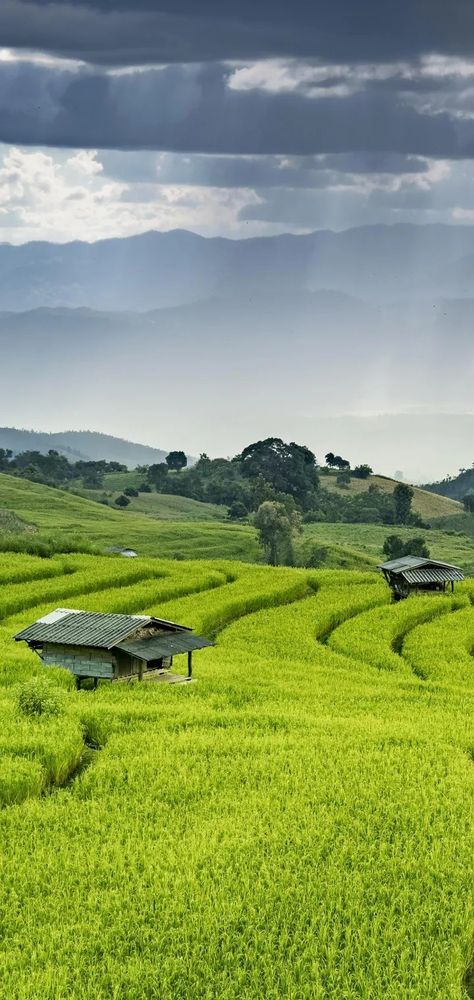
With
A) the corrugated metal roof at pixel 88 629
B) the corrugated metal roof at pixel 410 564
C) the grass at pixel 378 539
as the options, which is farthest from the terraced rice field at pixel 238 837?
the grass at pixel 378 539

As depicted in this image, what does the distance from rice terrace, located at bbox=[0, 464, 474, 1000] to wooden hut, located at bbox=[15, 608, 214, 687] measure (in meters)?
1.01

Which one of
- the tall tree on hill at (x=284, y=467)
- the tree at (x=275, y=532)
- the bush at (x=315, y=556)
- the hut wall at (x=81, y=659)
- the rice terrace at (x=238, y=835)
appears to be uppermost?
the tall tree on hill at (x=284, y=467)

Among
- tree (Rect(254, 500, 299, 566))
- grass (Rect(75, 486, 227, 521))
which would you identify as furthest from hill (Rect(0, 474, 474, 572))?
tree (Rect(254, 500, 299, 566))

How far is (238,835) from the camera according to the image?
69.6 feet

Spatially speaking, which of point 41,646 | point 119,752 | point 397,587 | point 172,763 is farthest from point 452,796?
point 397,587

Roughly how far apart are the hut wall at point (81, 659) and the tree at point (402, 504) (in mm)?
131821

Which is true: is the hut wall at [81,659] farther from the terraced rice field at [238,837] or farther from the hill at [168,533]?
the hill at [168,533]

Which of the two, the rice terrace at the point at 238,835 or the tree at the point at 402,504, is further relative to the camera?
the tree at the point at 402,504

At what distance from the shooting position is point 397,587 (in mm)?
63906

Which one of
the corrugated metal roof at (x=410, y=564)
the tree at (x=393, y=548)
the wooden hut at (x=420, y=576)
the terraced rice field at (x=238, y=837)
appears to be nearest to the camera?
the terraced rice field at (x=238, y=837)

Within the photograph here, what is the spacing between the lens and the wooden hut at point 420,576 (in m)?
61.6

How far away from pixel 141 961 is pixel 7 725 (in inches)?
515

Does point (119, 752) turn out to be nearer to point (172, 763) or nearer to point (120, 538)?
point (172, 763)

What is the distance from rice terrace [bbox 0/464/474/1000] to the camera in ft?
54.0
